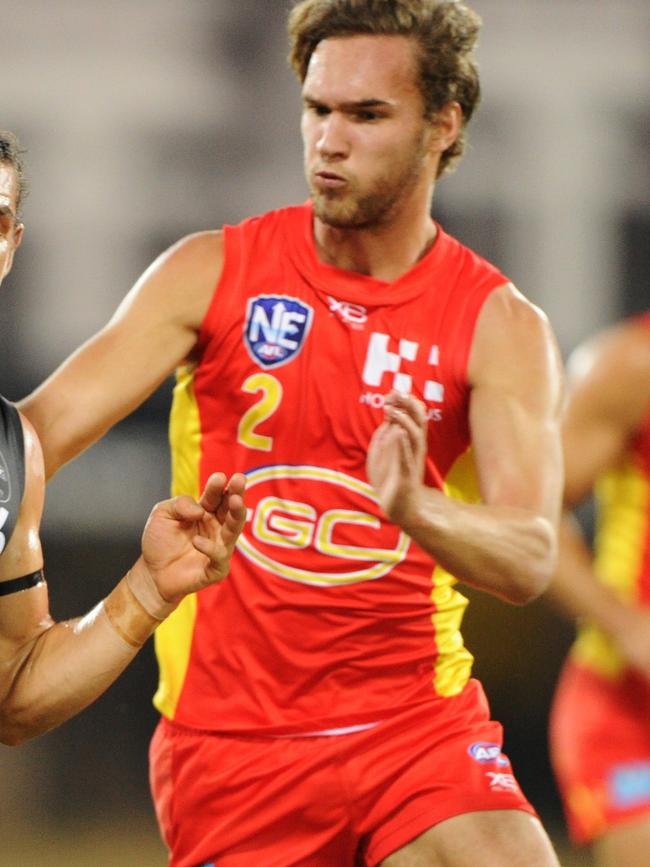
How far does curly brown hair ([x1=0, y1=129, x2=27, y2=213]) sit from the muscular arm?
2.61 feet

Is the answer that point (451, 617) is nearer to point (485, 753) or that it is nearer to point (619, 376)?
point (485, 753)

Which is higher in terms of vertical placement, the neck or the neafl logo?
the neck

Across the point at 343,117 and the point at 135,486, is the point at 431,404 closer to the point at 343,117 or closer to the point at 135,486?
the point at 343,117

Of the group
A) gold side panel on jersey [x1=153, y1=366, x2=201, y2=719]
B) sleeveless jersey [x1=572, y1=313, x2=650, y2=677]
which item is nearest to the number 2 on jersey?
gold side panel on jersey [x1=153, y1=366, x2=201, y2=719]

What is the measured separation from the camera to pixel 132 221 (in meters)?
6.42

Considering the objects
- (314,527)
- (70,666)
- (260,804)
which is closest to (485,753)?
(260,804)

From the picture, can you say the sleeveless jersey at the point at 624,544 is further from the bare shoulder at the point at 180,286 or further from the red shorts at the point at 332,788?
the bare shoulder at the point at 180,286

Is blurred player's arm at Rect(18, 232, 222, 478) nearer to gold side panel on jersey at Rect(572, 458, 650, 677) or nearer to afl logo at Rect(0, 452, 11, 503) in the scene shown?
afl logo at Rect(0, 452, 11, 503)

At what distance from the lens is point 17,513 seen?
112 inches

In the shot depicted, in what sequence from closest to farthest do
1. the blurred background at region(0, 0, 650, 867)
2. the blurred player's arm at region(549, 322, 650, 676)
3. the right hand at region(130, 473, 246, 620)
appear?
the right hand at region(130, 473, 246, 620) → the blurred player's arm at region(549, 322, 650, 676) → the blurred background at region(0, 0, 650, 867)

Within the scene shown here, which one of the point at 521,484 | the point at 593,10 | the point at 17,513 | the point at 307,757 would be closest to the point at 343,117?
the point at 521,484

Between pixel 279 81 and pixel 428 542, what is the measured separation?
3.81 metres

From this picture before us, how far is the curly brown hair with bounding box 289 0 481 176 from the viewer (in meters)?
3.43

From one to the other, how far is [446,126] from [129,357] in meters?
0.92
